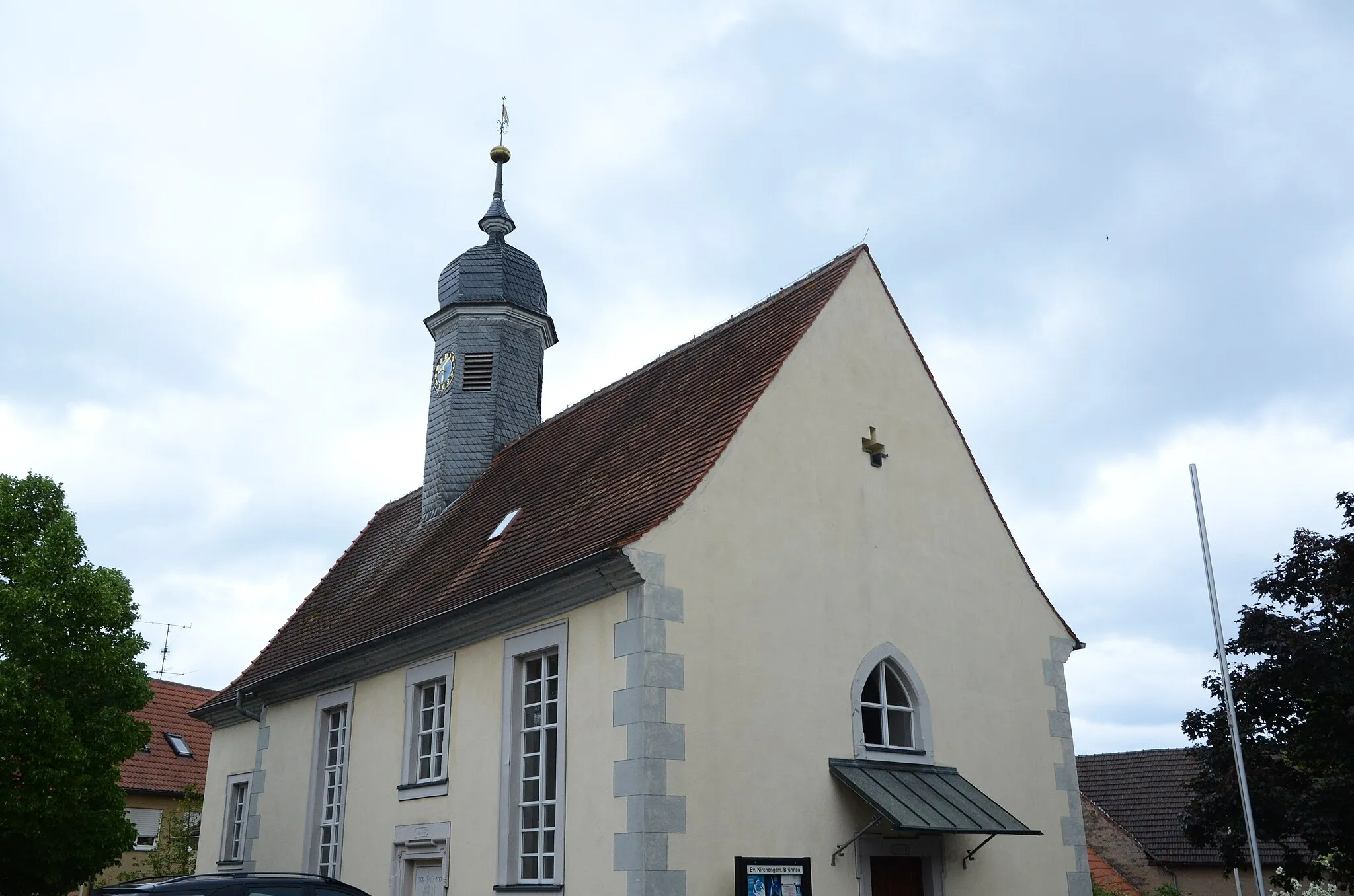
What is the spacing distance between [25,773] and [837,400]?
11014 millimetres

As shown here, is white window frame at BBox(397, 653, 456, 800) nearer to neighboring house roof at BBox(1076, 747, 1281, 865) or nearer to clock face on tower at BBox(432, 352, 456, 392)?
clock face on tower at BBox(432, 352, 456, 392)

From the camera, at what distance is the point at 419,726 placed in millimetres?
13734

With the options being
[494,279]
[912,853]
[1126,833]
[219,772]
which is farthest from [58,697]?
[1126,833]

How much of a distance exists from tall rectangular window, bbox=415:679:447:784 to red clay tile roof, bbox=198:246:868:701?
2.76 ft

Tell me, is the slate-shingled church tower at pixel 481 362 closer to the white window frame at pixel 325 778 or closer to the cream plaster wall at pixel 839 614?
the white window frame at pixel 325 778

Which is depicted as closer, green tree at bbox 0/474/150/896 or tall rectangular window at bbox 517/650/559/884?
tall rectangular window at bbox 517/650/559/884

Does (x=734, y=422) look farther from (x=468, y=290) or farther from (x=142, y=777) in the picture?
(x=142, y=777)

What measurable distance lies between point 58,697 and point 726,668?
9953 mm

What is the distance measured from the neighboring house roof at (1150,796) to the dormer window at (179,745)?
22.3 metres

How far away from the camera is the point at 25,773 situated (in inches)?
591

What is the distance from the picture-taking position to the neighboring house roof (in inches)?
1198

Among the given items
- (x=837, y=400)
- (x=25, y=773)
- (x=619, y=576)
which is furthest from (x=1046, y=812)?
(x=25, y=773)

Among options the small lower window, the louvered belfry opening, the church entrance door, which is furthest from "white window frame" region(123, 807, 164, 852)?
the church entrance door

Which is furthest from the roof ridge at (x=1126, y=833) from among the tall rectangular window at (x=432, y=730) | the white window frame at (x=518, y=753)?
the white window frame at (x=518, y=753)
